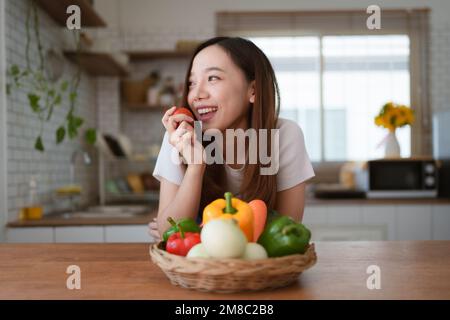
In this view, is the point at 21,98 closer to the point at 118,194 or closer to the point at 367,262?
the point at 118,194

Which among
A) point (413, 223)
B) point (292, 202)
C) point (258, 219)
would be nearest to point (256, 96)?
point (292, 202)

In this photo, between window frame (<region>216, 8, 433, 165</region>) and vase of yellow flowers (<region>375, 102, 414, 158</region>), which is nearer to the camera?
vase of yellow flowers (<region>375, 102, 414, 158</region>)

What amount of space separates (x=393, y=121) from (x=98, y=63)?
2309 millimetres

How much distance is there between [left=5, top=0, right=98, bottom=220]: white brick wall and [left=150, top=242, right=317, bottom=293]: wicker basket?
1989mm

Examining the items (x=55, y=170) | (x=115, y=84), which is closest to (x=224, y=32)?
(x=115, y=84)

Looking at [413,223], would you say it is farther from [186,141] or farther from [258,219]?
[258,219]

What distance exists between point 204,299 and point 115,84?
148 inches

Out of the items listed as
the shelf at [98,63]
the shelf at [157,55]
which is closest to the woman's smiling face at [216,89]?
the shelf at [98,63]

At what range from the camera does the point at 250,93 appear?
164 centimetres

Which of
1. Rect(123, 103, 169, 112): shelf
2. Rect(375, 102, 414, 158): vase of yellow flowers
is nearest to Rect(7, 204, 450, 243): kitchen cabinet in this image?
Rect(375, 102, 414, 158): vase of yellow flowers

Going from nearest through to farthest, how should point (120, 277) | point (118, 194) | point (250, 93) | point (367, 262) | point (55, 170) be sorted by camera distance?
point (120, 277) < point (367, 262) < point (250, 93) < point (55, 170) < point (118, 194)

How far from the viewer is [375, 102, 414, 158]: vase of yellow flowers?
3.75 m

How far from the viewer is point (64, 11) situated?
10.2 ft

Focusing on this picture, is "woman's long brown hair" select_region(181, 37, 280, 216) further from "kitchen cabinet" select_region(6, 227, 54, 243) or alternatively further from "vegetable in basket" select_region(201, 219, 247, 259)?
"kitchen cabinet" select_region(6, 227, 54, 243)
